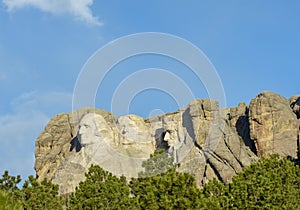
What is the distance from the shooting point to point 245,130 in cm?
6178

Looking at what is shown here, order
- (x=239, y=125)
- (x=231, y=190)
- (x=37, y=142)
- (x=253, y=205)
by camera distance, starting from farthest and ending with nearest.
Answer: (x=37, y=142), (x=239, y=125), (x=231, y=190), (x=253, y=205)

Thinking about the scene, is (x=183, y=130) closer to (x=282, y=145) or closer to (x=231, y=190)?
(x=282, y=145)

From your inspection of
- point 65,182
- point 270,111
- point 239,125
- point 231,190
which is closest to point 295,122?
point 270,111

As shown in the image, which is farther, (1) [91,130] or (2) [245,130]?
(2) [245,130]

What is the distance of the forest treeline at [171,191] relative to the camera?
2105cm

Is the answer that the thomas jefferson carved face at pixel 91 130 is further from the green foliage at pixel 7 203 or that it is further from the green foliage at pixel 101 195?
the green foliage at pixel 7 203

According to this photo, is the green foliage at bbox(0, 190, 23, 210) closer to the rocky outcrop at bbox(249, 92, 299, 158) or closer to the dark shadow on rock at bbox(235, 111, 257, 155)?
the rocky outcrop at bbox(249, 92, 299, 158)

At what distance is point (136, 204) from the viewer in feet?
89.2

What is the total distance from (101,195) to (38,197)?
388 centimetres

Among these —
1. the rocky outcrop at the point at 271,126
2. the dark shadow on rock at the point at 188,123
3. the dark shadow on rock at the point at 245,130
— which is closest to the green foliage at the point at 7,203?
the dark shadow on rock at the point at 188,123

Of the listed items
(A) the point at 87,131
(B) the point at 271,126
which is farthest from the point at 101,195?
(B) the point at 271,126

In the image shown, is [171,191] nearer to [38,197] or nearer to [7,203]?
[38,197]

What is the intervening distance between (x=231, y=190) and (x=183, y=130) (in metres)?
31.3

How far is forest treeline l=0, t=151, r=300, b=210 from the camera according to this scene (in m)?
21.0
